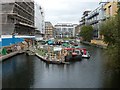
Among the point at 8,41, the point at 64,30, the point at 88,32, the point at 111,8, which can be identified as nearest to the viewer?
the point at 8,41

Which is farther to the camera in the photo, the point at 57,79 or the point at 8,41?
the point at 8,41

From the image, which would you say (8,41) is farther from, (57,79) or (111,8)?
(111,8)

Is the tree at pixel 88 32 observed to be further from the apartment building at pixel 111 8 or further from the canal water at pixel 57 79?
the canal water at pixel 57 79

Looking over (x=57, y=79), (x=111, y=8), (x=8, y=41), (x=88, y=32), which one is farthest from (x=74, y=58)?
(x=88, y=32)

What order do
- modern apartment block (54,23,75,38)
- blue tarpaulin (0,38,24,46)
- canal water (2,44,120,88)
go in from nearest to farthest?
canal water (2,44,120,88), blue tarpaulin (0,38,24,46), modern apartment block (54,23,75,38)

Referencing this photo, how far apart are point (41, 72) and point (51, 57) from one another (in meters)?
6.42

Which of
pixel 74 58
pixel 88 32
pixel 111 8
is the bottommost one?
pixel 74 58

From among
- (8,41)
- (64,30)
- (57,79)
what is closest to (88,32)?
(8,41)

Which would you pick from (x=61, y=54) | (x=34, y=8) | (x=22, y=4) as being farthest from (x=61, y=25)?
(x=61, y=54)

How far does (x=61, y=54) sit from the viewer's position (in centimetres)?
2692

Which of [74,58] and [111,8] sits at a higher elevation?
[111,8]

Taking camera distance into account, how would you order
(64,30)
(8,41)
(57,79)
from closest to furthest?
1. (57,79)
2. (8,41)
3. (64,30)

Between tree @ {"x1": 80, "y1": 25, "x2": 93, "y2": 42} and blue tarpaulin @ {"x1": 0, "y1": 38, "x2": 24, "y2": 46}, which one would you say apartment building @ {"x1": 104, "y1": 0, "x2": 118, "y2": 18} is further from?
blue tarpaulin @ {"x1": 0, "y1": 38, "x2": 24, "y2": 46}

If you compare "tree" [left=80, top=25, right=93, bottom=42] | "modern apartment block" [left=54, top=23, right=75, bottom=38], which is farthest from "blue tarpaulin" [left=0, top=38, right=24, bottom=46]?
"modern apartment block" [left=54, top=23, right=75, bottom=38]
